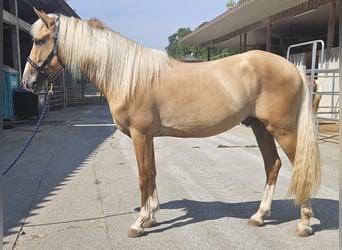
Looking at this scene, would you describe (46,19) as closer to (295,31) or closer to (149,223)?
(149,223)

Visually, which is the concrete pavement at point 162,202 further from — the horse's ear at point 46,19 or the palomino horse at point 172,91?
the horse's ear at point 46,19

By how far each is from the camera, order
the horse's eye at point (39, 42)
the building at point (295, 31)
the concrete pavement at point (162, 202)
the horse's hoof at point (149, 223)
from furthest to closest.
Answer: the building at point (295, 31)
the horse's hoof at point (149, 223)
the horse's eye at point (39, 42)
the concrete pavement at point (162, 202)

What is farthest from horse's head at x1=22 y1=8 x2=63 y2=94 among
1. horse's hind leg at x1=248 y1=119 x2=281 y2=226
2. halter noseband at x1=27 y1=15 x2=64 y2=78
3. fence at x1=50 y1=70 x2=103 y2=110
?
fence at x1=50 y1=70 x2=103 y2=110

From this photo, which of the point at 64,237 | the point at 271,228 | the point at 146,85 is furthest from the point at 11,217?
the point at 271,228

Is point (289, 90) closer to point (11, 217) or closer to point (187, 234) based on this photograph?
point (187, 234)

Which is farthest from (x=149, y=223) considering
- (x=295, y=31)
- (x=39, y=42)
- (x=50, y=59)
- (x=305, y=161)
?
(x=295, y=31)

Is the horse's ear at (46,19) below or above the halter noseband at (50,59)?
above

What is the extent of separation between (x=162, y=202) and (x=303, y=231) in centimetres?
146

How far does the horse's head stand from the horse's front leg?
34.7 inches

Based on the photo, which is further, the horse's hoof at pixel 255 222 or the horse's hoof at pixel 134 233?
the horse's hoof at pixel 255 222

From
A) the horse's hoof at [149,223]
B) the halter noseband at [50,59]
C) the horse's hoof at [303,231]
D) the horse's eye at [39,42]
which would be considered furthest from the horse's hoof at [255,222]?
the horse's eye at [39,42]

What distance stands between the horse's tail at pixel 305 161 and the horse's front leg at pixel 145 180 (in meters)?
1.18

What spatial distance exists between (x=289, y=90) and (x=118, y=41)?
1.46m

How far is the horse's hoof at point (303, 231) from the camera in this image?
2852mm
